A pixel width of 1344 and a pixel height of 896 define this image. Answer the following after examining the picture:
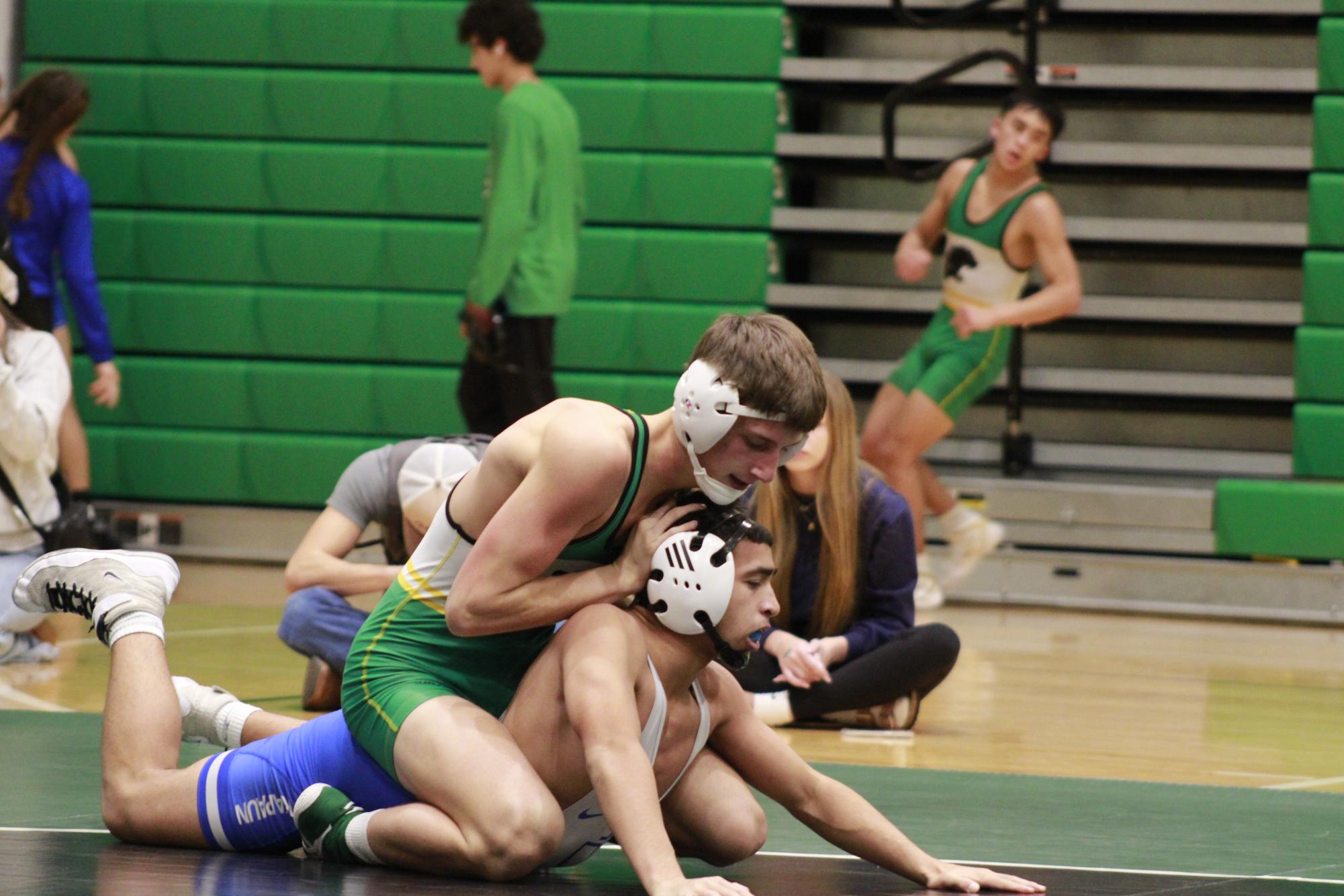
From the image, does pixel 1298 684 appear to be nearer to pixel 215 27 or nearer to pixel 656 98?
pixel 656 98

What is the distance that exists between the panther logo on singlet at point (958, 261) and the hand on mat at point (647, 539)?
12.7 feet

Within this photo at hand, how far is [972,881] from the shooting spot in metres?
2.49

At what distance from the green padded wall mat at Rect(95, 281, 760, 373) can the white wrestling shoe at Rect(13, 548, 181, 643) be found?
431cm

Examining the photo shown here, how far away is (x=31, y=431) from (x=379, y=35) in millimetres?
3392

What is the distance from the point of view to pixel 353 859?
2.59 metres

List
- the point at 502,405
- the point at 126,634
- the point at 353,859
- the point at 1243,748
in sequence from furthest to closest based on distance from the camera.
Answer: the point at 502,405
the point at 1243,748
the point at 126,634
the point at 353,859

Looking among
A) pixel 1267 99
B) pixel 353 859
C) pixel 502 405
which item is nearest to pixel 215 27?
pixel 502 405

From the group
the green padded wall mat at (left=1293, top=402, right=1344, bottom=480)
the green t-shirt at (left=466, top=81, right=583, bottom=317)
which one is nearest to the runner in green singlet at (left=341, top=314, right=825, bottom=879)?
the green t-shirt at (left=466, top=81, right=583, bottom=317)

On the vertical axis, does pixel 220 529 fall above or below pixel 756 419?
below

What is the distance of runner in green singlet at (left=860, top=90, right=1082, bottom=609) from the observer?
19.8 ft

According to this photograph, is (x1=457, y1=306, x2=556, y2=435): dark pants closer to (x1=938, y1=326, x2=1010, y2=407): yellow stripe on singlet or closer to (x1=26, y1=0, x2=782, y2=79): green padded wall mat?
(x1=938, y1=326, x2=1010, y2=407): yellow stripe on singlet

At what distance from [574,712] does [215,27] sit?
5.83 metres

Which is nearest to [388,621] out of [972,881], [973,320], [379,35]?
[972,881]

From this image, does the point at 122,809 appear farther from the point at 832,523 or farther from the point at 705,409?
the point at 832,523
